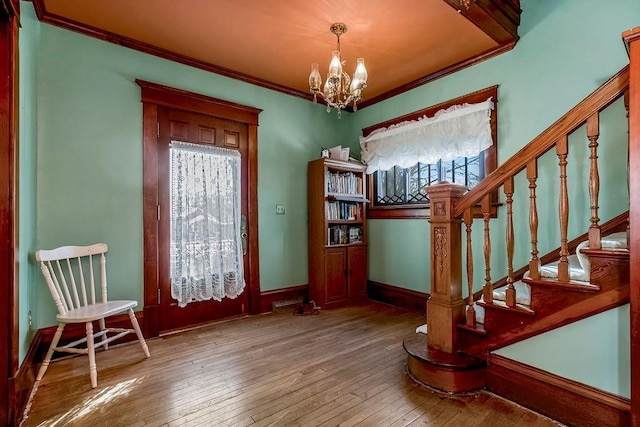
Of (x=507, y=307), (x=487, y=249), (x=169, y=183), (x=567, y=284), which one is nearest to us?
(x=567, y=284)

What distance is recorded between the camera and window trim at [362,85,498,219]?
3.06 m

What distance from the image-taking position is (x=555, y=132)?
167 cm

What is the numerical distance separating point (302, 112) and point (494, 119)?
2.24m

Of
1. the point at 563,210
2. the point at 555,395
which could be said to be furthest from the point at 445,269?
the point at 555,395

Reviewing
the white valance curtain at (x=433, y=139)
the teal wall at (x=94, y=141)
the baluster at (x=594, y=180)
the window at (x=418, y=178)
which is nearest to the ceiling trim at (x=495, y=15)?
the white valance curtain at (x=433, y=139)

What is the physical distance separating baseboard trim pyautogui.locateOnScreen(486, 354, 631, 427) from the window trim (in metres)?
1.57

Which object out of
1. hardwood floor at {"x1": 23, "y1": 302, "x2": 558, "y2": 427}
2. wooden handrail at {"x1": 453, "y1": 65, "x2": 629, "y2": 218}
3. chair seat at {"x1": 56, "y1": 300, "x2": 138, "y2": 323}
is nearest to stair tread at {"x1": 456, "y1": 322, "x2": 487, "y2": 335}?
hardwood floor at {"x1": 23, "y1": 302, "x2": 558, "y2": 427}

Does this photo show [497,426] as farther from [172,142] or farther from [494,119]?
[172,142]

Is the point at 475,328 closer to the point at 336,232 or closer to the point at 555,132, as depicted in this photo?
the point at 555,132

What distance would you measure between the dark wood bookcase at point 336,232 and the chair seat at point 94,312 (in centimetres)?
205

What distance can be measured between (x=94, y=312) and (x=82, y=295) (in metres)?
0.49

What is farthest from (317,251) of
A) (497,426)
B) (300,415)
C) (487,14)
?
(487,14)

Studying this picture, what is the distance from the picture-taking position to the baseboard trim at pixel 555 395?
Answer: 153 centimetres

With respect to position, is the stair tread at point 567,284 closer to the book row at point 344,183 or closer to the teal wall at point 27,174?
the book row at point 344,183
